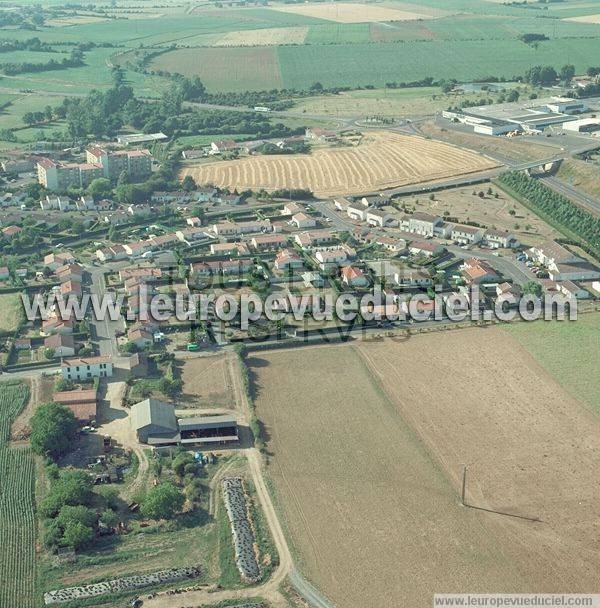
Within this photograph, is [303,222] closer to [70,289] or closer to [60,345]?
[70,289]

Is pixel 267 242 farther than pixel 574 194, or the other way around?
pixel 574 194

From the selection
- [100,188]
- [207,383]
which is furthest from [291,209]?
[207,383]

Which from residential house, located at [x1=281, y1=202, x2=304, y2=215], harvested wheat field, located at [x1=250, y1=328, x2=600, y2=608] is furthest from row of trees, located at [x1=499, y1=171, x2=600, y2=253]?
harvested wheat field, located at [x1=250, y1=328, x2=600, y2=608]

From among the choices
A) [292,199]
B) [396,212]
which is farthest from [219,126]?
[396,212]

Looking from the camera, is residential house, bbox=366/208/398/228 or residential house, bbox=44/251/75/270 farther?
residential house, bbox=366/208/398/228

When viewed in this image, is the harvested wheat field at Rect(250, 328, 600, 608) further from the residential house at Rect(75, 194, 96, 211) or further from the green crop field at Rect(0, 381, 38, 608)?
the residential house at Rect(75, 194, 96, 211)

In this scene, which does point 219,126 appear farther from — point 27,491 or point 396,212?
point 27,491
